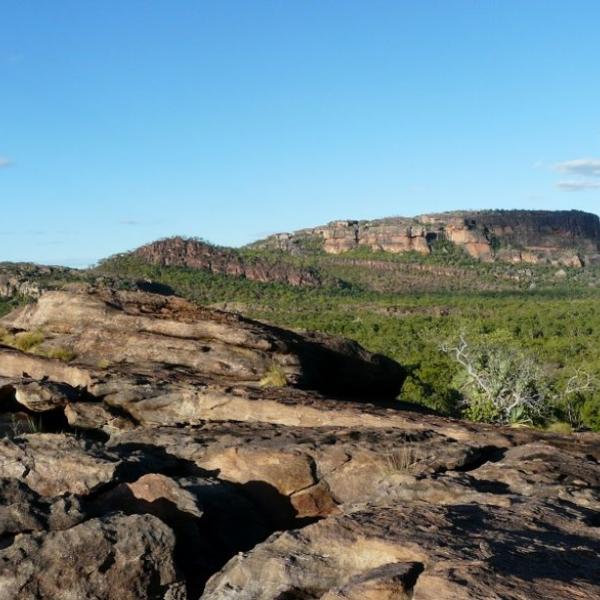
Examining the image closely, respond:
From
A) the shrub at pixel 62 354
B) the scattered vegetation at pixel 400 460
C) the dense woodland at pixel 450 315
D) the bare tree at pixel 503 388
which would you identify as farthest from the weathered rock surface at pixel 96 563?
the bare tree at pixel 503 388

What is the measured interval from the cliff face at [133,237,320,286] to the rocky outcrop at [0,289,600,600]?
10457 cm

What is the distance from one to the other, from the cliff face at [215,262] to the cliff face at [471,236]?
27.9 m

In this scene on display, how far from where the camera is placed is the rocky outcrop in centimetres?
598

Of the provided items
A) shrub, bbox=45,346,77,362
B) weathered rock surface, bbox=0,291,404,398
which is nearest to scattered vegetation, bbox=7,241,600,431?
weathered rock surface, bbox=0,291,404,398

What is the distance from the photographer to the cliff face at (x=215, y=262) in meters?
121

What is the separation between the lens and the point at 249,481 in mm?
9336

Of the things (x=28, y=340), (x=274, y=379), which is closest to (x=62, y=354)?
(x=28, y=340)

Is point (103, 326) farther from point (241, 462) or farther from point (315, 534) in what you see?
point (315, 534)

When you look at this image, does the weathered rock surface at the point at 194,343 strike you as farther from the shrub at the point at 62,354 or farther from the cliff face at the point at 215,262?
the cliff face at the point at 215,262

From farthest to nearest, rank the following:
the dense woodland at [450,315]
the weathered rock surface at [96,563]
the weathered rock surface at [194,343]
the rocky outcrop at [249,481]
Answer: the dense woodland at [450,315] → the weathered rock surface at [194,343] → the weathered rock surface at [96,563] → the rocky outcrop at [249,481]

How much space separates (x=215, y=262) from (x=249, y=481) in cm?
11607

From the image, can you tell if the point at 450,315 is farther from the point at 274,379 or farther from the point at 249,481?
the point at 249,481

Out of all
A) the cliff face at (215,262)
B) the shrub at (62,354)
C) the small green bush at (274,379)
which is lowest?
the small green bush at (274,379)

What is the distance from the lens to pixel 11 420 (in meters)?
11.8
